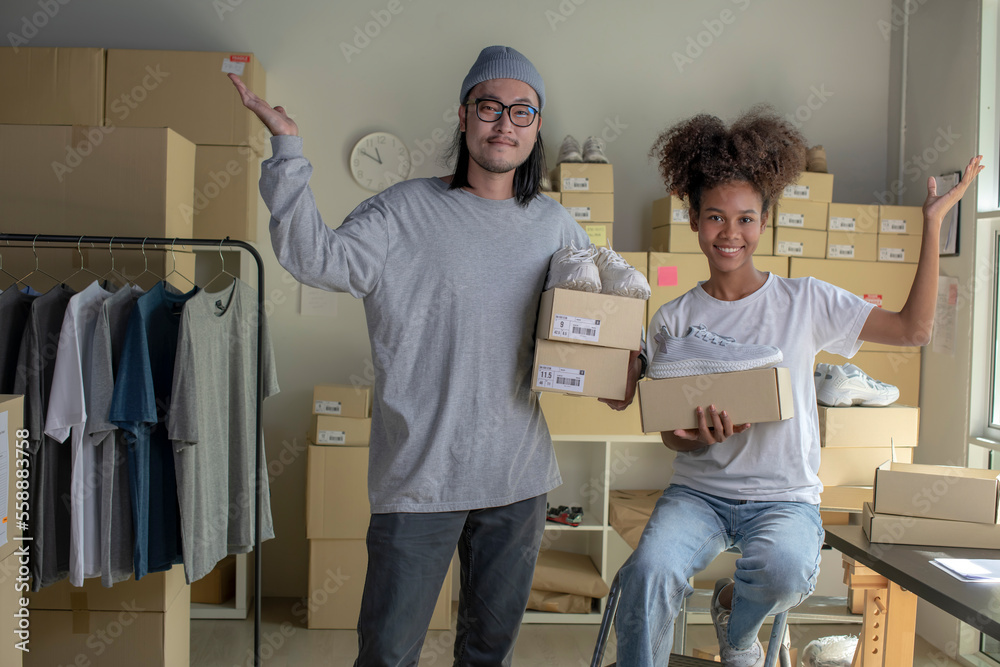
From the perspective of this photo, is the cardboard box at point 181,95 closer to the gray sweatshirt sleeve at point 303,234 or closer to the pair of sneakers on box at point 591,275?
the gray sweatshirt sleeve at point 303,234

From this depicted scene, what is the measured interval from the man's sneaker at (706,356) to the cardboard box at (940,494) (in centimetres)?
51

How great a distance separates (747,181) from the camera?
5.62 ft

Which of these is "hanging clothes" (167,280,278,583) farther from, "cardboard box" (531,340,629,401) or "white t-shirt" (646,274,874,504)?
"white t-shirt" (646,274,874,504)

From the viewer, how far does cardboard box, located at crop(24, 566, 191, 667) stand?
7.58 feet

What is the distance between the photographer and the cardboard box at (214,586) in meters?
3.19

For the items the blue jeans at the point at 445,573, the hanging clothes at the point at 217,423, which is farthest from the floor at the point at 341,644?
the blue jeans at the point at 445,573

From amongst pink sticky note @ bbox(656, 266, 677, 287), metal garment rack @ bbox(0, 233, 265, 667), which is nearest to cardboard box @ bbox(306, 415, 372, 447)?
metal garment rack @ bbox(0, 233, 265, 667)

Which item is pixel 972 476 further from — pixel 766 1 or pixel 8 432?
pixel 766 1

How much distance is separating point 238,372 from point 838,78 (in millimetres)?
3074

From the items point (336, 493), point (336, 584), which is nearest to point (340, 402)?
point (336, 493)

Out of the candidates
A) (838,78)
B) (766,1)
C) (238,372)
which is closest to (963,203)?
(838,78)

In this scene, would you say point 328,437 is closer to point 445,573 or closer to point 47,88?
point 445,573

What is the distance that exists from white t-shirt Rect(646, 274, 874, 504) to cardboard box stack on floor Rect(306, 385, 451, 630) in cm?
163

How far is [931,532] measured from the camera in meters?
1.69
